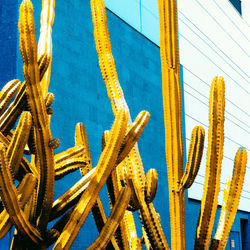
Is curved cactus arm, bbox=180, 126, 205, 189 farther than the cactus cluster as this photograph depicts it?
Yes

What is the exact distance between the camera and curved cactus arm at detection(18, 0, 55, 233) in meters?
2.67

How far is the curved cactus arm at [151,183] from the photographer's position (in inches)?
107

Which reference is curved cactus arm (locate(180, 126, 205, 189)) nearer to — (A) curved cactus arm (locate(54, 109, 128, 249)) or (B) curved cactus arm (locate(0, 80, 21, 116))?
(A) curved cactus arm (locate(54, 109, 128, 249))

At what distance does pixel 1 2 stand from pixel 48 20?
488 cm

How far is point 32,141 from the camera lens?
2971mm

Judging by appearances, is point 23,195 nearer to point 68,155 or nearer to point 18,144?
point 18,144

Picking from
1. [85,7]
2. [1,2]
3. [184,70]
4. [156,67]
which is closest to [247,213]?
[184,70]

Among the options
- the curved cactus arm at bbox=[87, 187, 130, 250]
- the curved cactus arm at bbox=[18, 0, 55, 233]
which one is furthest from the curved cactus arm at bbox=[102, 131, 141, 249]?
the curved cactus arm at bbox=[18, 0, 55, 233]

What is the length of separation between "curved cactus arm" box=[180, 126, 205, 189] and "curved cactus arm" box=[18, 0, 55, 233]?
77 cm

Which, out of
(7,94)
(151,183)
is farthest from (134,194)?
(7,94)

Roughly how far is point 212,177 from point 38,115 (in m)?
1.06

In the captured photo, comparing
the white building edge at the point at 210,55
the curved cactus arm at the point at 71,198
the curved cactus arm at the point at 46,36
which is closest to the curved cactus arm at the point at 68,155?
the curved cactus arm at the point at 71,198

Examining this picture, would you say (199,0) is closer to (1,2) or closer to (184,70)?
A: (184,70)

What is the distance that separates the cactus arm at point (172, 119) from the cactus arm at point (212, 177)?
0.40 feet
